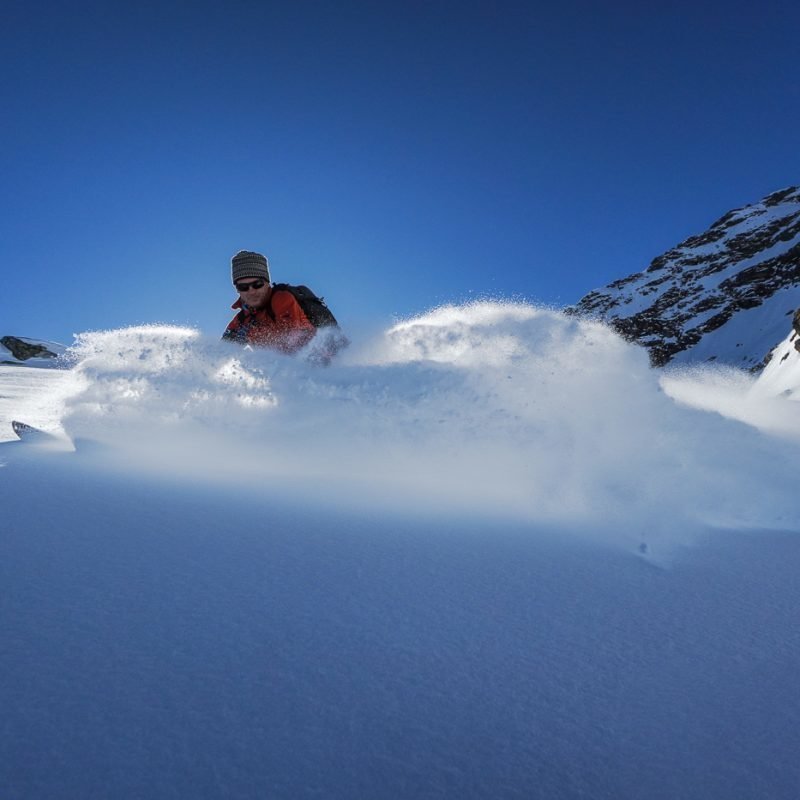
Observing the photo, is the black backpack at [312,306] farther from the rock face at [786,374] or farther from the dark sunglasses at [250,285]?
the rock face at [786,374]

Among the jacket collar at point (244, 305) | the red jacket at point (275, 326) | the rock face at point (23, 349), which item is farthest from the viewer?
the rock face at point (23, 349)

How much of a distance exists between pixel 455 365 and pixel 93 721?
344 centimetres

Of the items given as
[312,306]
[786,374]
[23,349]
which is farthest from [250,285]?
[23,349]

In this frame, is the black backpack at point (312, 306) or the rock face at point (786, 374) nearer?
the black backpack at point (312, 306)

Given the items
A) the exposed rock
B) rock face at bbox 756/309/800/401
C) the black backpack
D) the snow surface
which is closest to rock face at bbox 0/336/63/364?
the exposed rock

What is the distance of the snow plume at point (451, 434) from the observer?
3.09 m

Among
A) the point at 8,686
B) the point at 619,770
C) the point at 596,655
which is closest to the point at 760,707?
the point at 596,655

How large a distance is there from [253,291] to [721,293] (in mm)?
75094

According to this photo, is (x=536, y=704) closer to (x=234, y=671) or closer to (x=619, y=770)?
(x=619, y=770)

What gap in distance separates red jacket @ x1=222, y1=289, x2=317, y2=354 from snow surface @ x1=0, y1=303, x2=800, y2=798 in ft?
4.43

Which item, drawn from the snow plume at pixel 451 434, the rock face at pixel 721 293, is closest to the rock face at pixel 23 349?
the snow plume at pixel 451 434

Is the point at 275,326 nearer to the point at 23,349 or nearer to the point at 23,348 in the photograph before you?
the point at 23,349

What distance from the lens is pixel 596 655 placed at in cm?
153

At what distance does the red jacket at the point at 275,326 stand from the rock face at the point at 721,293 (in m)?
41.8
